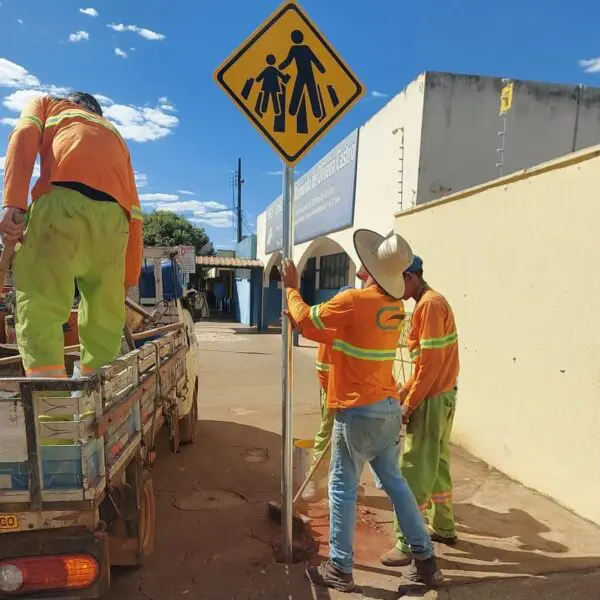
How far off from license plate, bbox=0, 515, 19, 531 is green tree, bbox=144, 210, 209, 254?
3357 centimetres

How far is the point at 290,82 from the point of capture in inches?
110

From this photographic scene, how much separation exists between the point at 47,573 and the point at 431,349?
2225 mm

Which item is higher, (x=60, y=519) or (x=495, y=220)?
(x=495, y=220)

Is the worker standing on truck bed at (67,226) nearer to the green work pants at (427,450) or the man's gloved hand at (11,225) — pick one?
the man's gloved hand at (11,225)

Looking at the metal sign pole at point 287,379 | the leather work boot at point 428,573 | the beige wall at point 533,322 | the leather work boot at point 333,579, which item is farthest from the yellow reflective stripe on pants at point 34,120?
the beige wall at point 533,322

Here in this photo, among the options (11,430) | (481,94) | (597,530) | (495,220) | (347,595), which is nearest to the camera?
(11,430)

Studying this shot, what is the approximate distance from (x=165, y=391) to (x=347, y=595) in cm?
170

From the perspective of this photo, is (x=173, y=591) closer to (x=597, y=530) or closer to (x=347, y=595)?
(x=347, y=595)

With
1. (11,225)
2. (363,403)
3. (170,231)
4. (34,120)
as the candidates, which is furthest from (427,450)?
(170,231)

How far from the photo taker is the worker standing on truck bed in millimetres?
2508

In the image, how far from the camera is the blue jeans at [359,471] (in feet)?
9.05

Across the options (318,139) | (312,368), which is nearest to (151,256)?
(318,139)

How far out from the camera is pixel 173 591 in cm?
279

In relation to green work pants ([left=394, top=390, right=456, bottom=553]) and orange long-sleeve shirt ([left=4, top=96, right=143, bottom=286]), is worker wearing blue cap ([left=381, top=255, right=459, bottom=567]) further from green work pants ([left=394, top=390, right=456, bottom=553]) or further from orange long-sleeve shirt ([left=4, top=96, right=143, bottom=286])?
orange long-sleeve shirt ([left=4, top=96, right=143, bottom=286])
